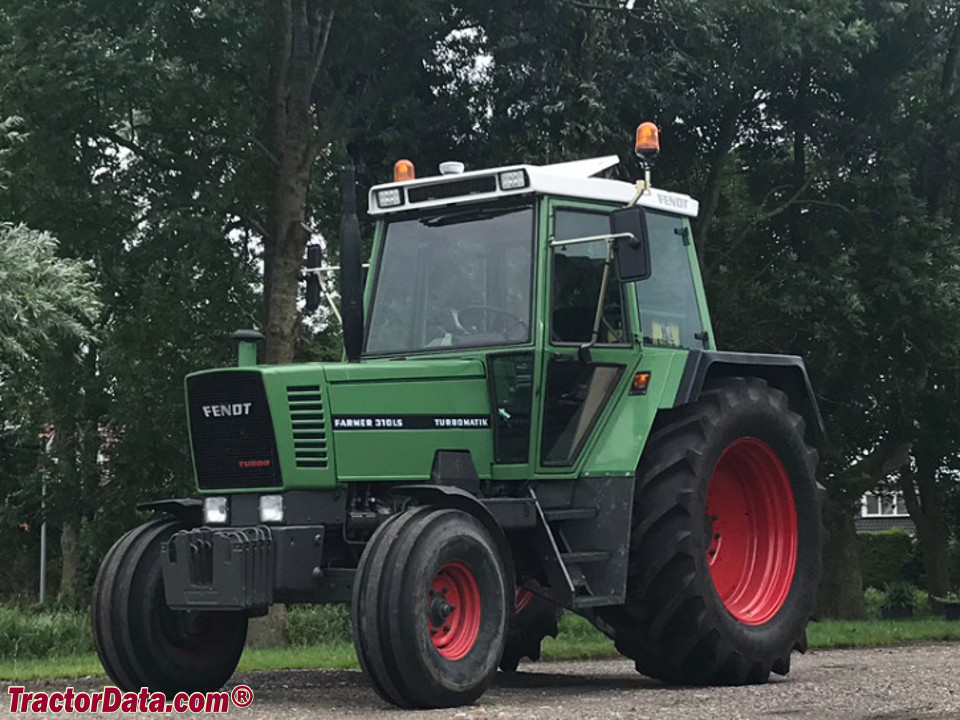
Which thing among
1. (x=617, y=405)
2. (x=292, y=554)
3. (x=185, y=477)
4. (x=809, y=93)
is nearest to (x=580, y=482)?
(x=617, y=405)

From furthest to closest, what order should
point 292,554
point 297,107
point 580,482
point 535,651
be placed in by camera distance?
point 297,107 < point 535,651 < point 580,482 < point 292,554

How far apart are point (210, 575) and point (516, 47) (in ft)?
34.7

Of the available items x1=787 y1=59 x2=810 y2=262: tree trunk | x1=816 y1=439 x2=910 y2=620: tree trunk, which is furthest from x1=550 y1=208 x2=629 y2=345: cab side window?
x1=816 y1=439 x2=910 y2=620: tree trunk

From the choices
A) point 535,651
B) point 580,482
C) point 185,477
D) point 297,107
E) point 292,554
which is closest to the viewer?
point 292,554

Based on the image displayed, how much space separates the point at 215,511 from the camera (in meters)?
10.3

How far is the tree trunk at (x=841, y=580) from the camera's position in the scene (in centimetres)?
2419

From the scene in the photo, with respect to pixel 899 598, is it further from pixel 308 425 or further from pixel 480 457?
pixel 308 425

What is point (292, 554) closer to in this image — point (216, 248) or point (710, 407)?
point (710, 407)

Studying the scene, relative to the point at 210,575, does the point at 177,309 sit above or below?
above

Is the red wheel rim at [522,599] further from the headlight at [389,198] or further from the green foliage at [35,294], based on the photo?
the green foliage at [35,294]

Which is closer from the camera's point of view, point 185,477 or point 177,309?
point 177,309

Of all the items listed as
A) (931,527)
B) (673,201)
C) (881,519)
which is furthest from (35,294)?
(881,519)

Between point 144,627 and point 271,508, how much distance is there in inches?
43.5

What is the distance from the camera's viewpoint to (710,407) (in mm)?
11109
